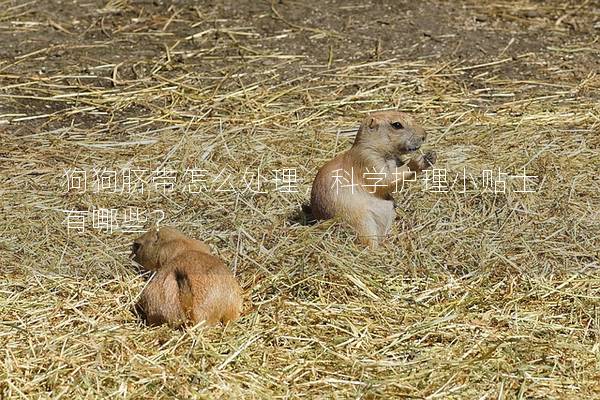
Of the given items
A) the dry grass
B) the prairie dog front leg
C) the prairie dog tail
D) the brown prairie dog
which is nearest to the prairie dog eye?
the dry grass

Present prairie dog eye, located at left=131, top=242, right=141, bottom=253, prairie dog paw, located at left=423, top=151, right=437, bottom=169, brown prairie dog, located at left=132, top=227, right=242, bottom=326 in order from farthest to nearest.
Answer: prairie dog paw, located at left=423, top=151, right=437, bottom=169 < prairie dog eye, located at left=131, top=242, right=141, bottom=253 < brown prairie dog, located at left=132, top=227, right=242, bottom=326

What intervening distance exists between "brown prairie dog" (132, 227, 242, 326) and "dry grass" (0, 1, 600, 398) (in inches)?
3.6

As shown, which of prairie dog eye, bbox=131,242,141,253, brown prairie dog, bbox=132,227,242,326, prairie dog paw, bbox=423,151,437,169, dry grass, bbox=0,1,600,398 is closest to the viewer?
dry grass, bbox=0,1,600,398

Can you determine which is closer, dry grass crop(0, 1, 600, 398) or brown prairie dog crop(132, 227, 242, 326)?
dry grass crop(0, 1, 600, 398)

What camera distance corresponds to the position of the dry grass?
4.70 meters

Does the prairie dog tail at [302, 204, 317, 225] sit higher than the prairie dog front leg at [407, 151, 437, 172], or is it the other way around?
the prairie dog front leg at [407, 151, 437, 172]

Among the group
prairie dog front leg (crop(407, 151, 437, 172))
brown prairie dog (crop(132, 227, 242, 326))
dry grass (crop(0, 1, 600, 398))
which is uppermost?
prairie dog front leg (crop(407, 151, 437, 172))

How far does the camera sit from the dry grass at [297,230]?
4.70 meters

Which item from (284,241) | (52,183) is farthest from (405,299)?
(52,183)

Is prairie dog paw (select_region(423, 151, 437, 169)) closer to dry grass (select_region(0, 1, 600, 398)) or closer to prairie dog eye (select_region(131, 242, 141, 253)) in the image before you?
dry grass (select_region(0, 1, 600, 398))

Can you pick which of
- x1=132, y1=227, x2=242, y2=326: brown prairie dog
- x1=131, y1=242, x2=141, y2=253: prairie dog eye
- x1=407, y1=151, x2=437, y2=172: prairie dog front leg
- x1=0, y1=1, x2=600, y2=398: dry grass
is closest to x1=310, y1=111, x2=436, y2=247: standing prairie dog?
x1=407, y1=151, x2=437, y2=172: prairie dog front leg

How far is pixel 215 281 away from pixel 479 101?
3747 millimetres

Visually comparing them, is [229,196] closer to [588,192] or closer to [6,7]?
[588,192]

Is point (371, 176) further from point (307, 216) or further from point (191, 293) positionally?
point (191, 293)
